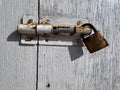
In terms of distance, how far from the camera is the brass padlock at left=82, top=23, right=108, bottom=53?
880 millimetres

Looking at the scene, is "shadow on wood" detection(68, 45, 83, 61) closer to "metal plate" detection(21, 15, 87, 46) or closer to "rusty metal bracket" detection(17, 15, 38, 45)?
"metal plate" detection(21, 15, 87, 46)

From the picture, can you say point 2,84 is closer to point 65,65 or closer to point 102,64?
point 65,65

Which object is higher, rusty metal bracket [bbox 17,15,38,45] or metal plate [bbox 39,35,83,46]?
rusty metal bracket [bbox 17,15,38,45]

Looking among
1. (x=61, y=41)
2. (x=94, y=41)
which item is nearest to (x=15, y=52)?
(x=61, y=41)

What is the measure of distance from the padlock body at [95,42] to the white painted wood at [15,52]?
0.59 ft

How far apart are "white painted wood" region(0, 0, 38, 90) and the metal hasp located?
29 millimetres

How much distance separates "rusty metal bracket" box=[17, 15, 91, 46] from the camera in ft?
2.93

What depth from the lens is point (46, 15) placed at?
3.06 ft

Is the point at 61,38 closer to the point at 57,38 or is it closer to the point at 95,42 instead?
the point at 57,38

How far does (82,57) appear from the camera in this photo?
0.95 m

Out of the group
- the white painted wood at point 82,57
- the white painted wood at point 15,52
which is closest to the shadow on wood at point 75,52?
the white painted wood at point 82,57

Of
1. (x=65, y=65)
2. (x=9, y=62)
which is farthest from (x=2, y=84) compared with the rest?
(x=65, y=65)

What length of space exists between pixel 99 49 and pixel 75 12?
0.50 feet

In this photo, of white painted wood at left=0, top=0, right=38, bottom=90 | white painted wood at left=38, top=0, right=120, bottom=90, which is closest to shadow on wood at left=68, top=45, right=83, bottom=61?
white painted wood at left=38, top=0, right=120, bottom=90
